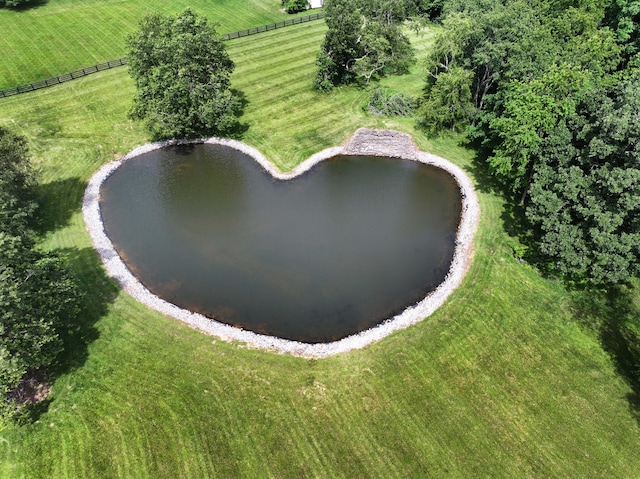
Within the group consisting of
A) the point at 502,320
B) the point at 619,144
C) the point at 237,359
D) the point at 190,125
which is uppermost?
the point at 619,144

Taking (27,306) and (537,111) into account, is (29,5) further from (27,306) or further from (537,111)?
(537,111)

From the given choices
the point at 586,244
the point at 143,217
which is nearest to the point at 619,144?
the point at 586,244

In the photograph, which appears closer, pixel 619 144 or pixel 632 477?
pixel 632 477

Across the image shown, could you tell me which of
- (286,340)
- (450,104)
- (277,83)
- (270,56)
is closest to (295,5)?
(270,56)

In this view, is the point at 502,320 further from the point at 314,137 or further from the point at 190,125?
the point at 190,125

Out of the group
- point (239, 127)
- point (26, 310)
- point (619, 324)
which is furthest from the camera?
point (239, 127)

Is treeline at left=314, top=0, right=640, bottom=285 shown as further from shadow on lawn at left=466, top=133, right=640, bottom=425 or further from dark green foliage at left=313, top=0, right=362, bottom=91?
shadow on lawn at left=466, top=133, right=640, bottom=425

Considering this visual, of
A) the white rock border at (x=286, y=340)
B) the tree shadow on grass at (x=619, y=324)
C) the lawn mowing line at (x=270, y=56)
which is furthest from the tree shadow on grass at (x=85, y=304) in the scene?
the lawn mowing line at (x=270, y=56)
